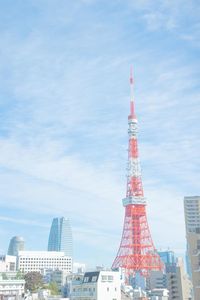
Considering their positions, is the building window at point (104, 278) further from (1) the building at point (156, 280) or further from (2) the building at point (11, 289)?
(1) the building at point (156, 280)

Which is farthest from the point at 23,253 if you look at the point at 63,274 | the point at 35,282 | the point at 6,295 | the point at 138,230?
the point at 6,295

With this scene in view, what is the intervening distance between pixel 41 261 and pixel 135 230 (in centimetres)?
5514

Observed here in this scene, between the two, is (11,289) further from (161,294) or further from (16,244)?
(16,244)

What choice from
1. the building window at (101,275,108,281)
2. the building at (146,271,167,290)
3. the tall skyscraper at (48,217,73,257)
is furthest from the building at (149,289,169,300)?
the tall skyscraper at (48,217,73,257)

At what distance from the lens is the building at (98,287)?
36.8m

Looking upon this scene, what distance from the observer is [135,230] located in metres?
67.1

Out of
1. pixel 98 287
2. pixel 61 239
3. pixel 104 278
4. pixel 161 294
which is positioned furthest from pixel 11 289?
pixel 61 239

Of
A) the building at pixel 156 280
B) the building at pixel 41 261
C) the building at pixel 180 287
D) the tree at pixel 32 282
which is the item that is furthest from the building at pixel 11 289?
the building at pixel 41 261

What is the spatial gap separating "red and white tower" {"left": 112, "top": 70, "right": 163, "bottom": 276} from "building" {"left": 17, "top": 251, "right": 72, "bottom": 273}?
47514mm

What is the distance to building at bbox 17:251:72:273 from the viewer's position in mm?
110281

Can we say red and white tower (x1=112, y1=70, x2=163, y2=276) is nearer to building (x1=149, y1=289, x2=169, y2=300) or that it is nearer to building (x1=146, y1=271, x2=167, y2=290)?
building (x1=146, y1=271, x2=167, y2=290)

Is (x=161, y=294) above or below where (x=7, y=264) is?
below

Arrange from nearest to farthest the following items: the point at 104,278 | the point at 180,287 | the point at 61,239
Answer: the point at 104,278 < the point at 180,287 < the point at 61,239

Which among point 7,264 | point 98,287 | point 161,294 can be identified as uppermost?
point 7,264
